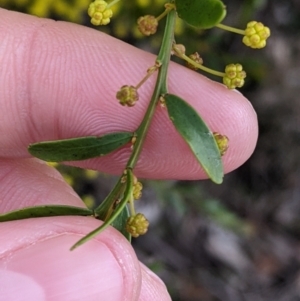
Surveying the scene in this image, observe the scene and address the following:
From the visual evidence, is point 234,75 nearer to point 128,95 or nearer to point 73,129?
point 128,95

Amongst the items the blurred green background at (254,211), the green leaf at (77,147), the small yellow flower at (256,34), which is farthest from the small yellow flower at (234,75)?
the blurred green background at (254,211)

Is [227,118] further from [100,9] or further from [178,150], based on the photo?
[100,9]

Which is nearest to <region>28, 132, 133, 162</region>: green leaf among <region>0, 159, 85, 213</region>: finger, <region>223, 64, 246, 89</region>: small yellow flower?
<region>223, 64, 246, 89</region>: small yellow flower

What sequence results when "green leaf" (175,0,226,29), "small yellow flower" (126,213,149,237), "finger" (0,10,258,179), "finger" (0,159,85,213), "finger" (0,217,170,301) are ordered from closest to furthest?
"green leaf" (175,0,226,29), "small yellow flower" (126,213,149,237), "finger" (0,217,170,301), "finger" (0,10,258,179), "finger" (0,159,85,213)

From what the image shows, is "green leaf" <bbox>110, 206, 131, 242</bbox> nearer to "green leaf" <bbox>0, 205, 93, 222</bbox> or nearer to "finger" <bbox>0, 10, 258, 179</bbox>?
"green leaf" <bbox>0, 205, 93, 222</bbox>

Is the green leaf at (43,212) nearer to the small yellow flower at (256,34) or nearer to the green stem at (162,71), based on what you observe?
the green stem at (162,71)

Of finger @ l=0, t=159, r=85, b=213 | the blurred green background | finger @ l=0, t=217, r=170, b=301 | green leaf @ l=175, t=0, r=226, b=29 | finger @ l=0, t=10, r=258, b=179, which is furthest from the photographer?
the blurred green background

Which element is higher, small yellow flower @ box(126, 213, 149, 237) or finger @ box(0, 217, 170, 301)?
small yellow flower @ box(126, 213, 149, 237)
